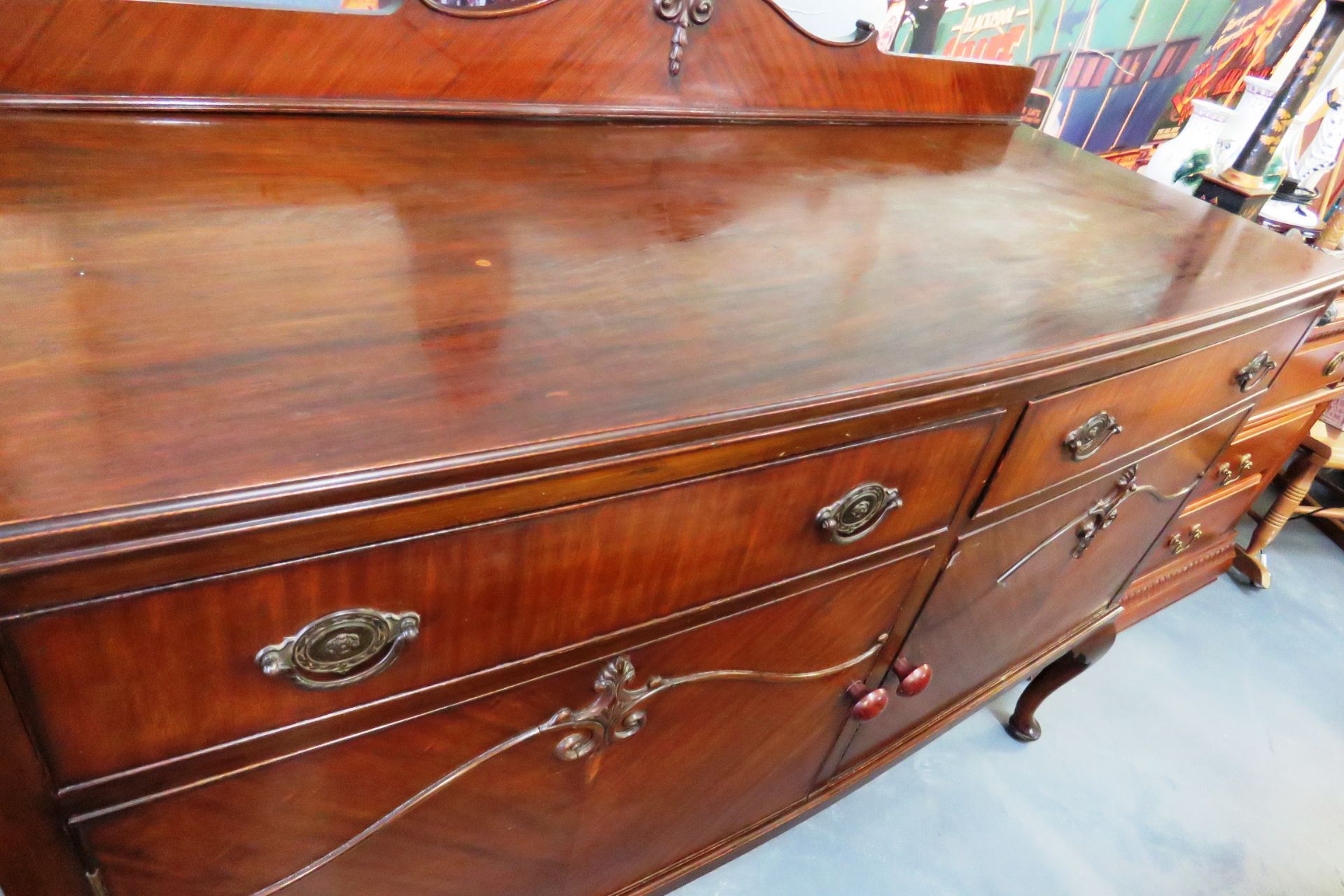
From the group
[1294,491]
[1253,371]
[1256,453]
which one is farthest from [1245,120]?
[1294,491]

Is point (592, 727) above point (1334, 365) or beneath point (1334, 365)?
beneath

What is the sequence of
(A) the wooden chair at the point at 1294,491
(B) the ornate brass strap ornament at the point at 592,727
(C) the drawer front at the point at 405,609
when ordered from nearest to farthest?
(C) the drawer front at the point at 405,609 → (B) the ornate brass strap ornament at the point at 592,727 → (A) the wooden chair at the point at 1294,491

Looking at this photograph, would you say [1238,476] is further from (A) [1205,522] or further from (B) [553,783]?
(B) [553,783]

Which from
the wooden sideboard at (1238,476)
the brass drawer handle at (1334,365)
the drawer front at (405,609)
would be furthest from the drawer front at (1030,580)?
the brass drawer handle at (1334,365)

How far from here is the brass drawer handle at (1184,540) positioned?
1.35m

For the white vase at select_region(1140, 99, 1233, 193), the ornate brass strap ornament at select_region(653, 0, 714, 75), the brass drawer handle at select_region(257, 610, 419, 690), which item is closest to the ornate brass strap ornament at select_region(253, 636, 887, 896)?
the brass drawer handle at select_region(257, 610, 419, 690)

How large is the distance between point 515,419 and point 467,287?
0.40 feet

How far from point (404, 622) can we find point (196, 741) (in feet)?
0.37

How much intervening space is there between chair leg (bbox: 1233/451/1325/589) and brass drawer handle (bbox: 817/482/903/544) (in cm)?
148

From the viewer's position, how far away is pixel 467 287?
1.53ft

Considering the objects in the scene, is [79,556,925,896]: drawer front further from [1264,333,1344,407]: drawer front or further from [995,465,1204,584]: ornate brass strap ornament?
[1264,333,1344,407]: drawer front

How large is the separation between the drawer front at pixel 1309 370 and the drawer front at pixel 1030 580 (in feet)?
1.05

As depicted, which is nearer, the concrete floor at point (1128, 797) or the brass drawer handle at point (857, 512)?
the brass drawer handle at point (857, 512)

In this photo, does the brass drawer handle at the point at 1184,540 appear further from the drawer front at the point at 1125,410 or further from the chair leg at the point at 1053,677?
the drawer front at the point at 1125,410
